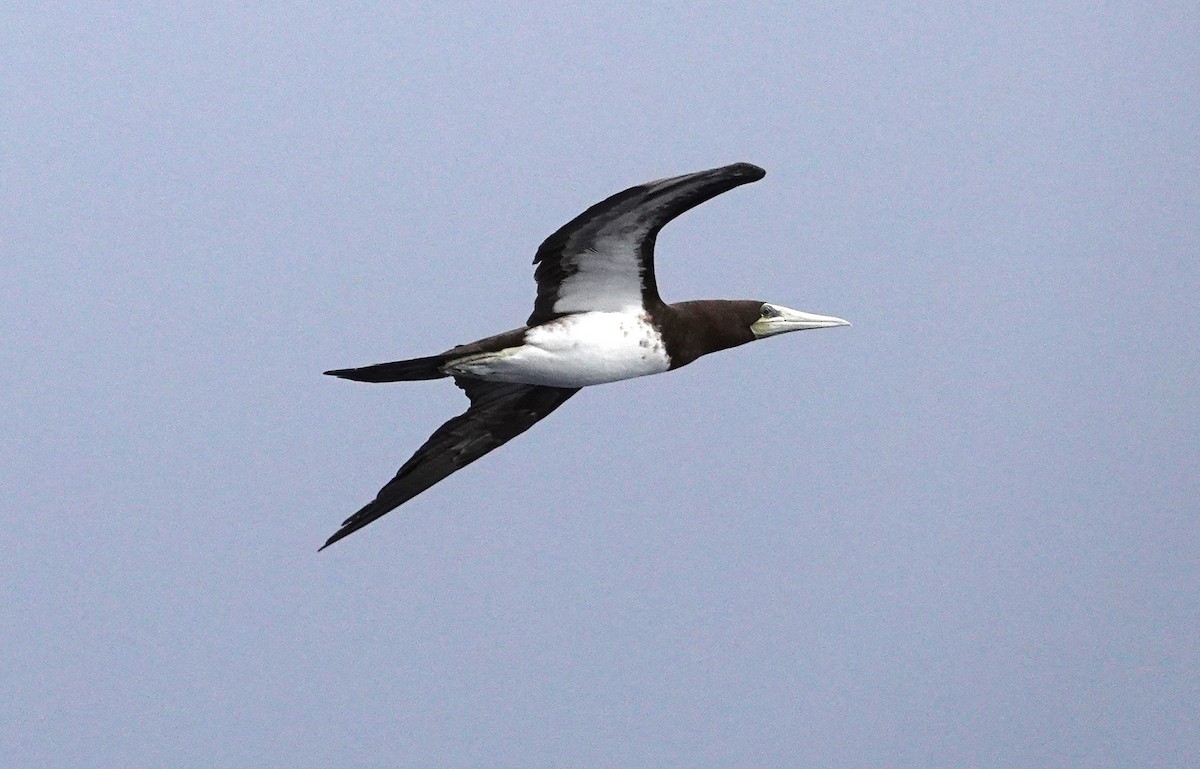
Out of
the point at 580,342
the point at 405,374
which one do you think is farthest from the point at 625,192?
the point at 405,374

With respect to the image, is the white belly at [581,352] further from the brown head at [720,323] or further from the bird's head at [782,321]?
the bird's head at [782,321]

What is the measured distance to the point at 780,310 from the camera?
1373cm

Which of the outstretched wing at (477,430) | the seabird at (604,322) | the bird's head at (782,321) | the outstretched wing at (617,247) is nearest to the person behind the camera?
the outstretched wing at (617,247)

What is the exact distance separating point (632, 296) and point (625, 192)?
1.24 m

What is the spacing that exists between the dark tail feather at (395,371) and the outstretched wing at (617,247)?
2.65 ft

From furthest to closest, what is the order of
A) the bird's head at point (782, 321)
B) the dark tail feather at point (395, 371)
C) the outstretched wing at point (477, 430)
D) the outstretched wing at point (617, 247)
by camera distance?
the outstretched wing at point (477, 430) < the bird's head at point (782, 321) < the dark tail feather at point (395, 371) < the outstretched wing at point (617, 247)

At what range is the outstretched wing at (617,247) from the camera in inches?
468

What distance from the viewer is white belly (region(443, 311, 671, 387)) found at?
12.9 metres

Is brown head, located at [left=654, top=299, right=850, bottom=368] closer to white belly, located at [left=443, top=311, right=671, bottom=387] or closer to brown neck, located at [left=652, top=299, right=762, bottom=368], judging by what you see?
brown neck, located at [left=652, top=299, right=762, bottom=368]

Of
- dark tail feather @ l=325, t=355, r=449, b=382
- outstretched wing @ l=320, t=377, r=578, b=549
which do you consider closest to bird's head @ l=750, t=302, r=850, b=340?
outstretched wing @ l=320, t=377, r=578, b=549

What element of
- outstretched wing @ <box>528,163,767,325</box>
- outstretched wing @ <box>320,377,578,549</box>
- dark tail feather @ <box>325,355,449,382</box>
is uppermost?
outstretched wing @ <box>528,163,767,325</box>

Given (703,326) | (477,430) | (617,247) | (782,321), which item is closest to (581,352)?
(617,247)

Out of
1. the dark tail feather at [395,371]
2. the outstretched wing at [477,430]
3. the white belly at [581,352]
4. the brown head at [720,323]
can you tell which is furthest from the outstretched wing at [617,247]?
the outstretched wing at [477,430]

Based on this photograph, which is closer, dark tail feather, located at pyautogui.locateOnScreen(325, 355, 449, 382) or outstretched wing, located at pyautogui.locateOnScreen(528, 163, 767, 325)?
outstretched wing, located at pyautogui.locateOnScreen(528, 163, 767, 325)
